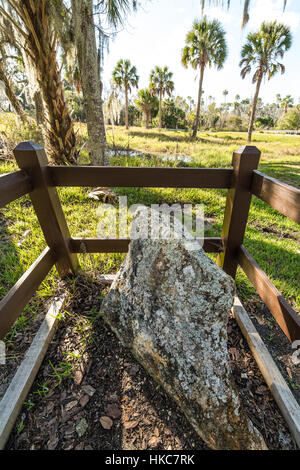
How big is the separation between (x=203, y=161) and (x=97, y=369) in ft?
24.8

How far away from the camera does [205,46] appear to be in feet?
64.8

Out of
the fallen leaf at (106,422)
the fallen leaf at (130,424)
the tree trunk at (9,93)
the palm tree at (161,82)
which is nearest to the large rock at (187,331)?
the fallen leaf at (130,424)

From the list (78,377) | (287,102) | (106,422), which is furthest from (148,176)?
(287,102)

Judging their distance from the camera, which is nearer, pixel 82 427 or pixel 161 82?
pixel 82 427

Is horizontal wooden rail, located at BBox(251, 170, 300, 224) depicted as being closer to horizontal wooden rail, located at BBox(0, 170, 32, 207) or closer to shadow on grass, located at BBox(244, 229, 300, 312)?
shadow on grass, located at BBox(244, 229, 300, 312)

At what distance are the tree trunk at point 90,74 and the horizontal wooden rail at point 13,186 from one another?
3881 millimetres

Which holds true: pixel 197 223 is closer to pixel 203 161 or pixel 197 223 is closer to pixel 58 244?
pixel 58 244

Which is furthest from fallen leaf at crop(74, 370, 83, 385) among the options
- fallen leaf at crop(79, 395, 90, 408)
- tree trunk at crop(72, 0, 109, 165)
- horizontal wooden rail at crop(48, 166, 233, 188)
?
tree trunk at crop(72, 0, 109, 165)

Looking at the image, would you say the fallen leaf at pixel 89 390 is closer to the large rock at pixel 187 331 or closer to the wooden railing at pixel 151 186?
the large rock at pixel 187 331

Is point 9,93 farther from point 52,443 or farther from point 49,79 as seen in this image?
point 52,443

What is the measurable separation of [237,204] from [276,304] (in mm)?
815

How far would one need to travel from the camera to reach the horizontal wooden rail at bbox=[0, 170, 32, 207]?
1.40 metres

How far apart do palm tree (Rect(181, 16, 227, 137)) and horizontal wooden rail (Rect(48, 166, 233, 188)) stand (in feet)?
78.5
